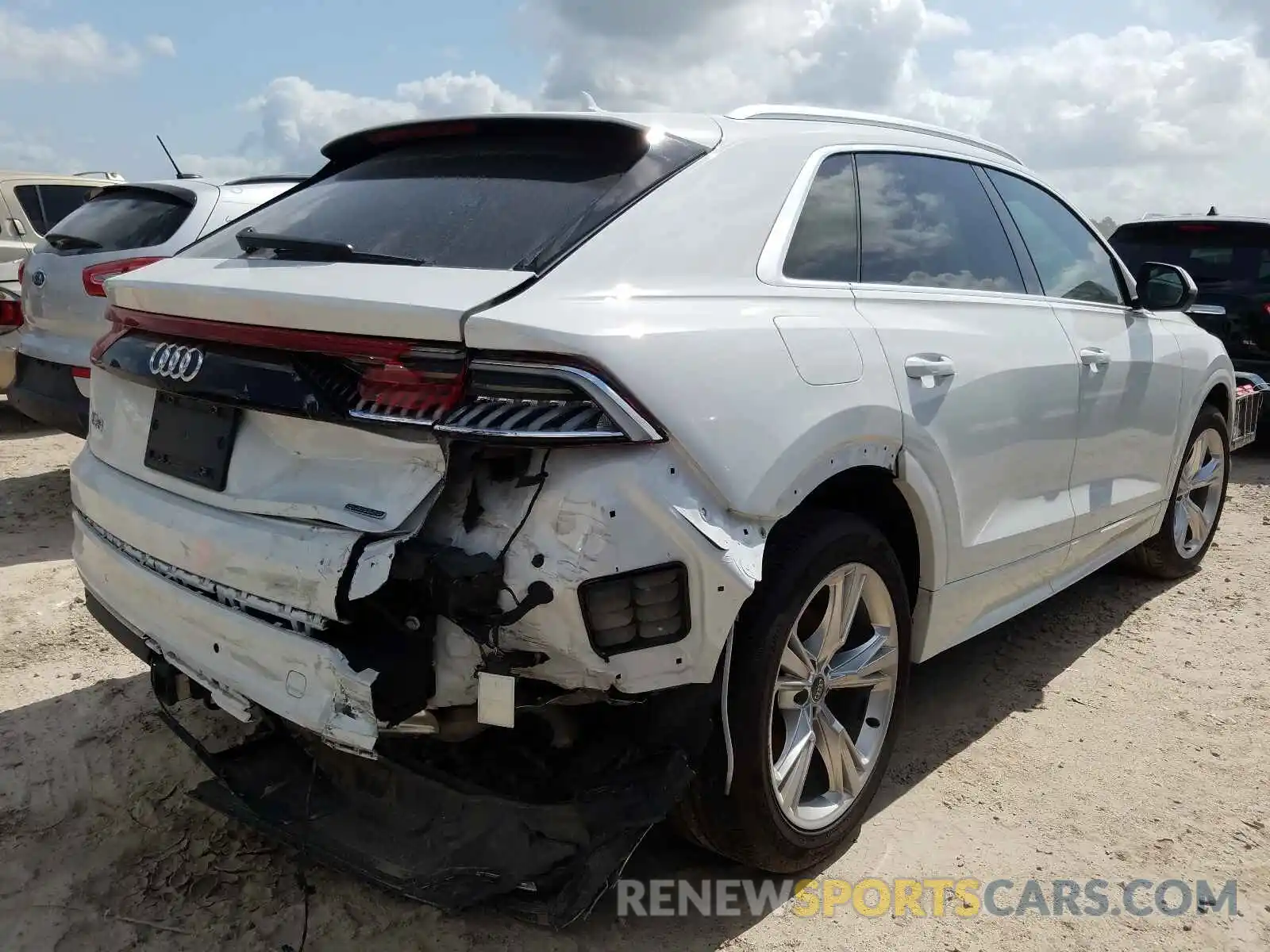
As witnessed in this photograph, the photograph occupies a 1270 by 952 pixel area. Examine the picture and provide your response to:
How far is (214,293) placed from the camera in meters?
2.24

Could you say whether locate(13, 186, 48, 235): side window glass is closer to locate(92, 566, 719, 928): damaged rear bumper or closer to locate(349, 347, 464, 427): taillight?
locate(92, 566, 719, 928): damaged rear bumper

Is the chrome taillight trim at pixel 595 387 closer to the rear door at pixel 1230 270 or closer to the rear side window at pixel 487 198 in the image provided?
the rear side window at pixel 487 198

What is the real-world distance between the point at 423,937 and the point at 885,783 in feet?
4.84

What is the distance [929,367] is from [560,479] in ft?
4.13

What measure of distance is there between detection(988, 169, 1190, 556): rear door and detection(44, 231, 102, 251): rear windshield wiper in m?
4.64

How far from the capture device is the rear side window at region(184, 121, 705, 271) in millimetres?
2205

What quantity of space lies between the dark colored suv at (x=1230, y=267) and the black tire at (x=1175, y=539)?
9.07 ft

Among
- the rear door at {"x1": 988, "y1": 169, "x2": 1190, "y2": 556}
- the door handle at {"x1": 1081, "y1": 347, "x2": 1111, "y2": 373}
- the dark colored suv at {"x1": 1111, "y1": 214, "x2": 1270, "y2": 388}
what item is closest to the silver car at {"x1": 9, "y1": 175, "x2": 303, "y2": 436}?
the rear door at {"x1": 988, "y1": 169, "x2": 1190, "y2": 556}

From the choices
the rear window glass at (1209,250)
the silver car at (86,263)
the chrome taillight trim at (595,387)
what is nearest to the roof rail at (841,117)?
the chrome taillight trim at (595,387)

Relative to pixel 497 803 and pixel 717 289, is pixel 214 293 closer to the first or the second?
pixel 717 289

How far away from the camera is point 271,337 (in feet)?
7.00

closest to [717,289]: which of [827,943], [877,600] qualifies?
[877,600]

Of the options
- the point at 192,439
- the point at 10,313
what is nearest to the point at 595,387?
the point at 192,439
